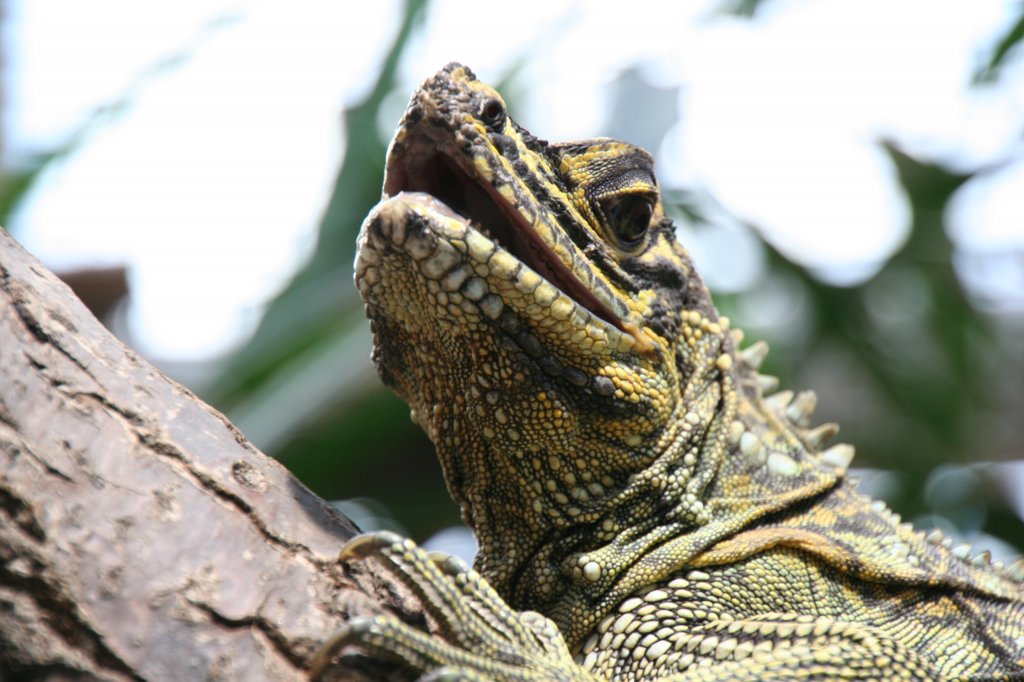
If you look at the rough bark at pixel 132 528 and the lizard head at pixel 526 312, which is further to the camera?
the lizard head at pixel 526 312

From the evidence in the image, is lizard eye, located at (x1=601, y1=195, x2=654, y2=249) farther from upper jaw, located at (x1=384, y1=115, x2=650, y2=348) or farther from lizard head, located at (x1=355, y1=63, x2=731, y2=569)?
upper jaw, located at (x1=384, y1=115, x2=650, y2=348)

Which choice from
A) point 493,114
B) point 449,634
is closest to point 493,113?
point 493,114

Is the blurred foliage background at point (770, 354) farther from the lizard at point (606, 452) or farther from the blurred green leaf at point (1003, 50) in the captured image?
the lizard at point (606, 452)

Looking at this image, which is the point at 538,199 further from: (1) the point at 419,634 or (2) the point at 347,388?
(2) the point at 347,388

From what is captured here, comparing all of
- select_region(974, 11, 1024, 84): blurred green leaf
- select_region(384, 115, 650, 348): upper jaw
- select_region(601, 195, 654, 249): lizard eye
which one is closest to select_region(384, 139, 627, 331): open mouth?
select_region(384, 115, 650, 348): upper jaw

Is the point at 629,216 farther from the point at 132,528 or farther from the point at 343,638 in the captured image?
the point at 132,528

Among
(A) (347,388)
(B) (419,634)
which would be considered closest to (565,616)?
(B) (419,634)

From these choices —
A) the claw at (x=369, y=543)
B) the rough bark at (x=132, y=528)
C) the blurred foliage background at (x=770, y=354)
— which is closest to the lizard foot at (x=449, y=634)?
the claw at (x=369, y=543)

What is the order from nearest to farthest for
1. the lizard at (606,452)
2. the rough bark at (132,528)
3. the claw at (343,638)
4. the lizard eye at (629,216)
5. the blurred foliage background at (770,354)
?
the rough bark at (132,528), the claw at (343,638), the lizard at (606,452), the lizard eye at (629,216), the blurred foliage background at (770,354)
